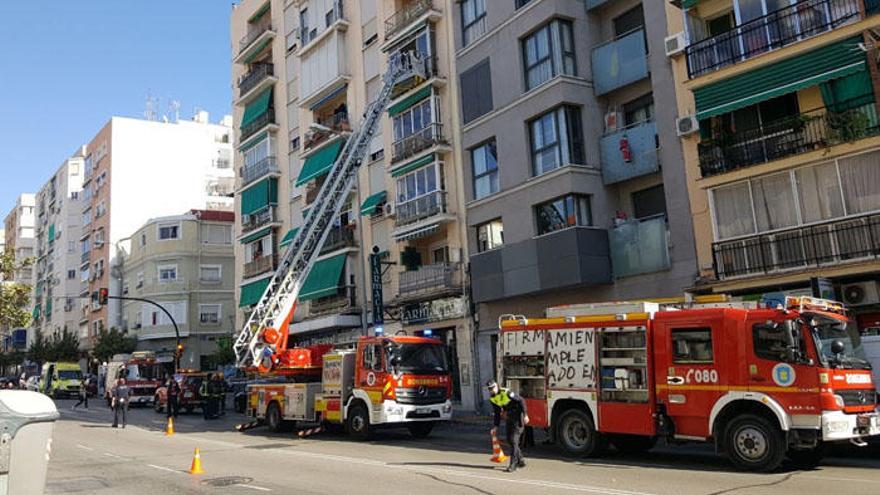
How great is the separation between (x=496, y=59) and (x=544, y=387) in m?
15.3

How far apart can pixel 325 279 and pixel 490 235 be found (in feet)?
35.8

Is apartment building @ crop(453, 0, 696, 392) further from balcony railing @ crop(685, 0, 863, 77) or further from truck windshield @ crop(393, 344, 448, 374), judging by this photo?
truck windshield @ crop(393, 344, 448, 374)

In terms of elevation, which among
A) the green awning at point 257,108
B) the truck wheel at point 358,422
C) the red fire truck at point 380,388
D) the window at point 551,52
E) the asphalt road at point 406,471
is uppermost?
the green awning at point 257,108

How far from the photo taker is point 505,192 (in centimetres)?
2661

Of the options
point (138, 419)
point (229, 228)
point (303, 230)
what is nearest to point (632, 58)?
point (303, 230)

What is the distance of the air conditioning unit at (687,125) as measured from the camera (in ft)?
69.1

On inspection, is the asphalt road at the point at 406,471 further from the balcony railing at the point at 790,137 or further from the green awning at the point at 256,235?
the green awning at the point at 256,235

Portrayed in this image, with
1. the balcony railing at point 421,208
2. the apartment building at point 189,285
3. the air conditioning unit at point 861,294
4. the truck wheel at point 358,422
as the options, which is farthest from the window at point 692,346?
the apartment building at point 189,285

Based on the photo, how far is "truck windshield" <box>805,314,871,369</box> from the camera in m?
11.9

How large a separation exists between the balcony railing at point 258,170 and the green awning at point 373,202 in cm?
1071

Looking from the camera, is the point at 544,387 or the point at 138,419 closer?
the point at 544,387

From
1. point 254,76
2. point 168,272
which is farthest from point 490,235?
point 168,272

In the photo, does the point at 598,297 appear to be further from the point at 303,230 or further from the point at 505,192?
the point at 303,230

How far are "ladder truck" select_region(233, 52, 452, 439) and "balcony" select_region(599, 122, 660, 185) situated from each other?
8.02 metres
